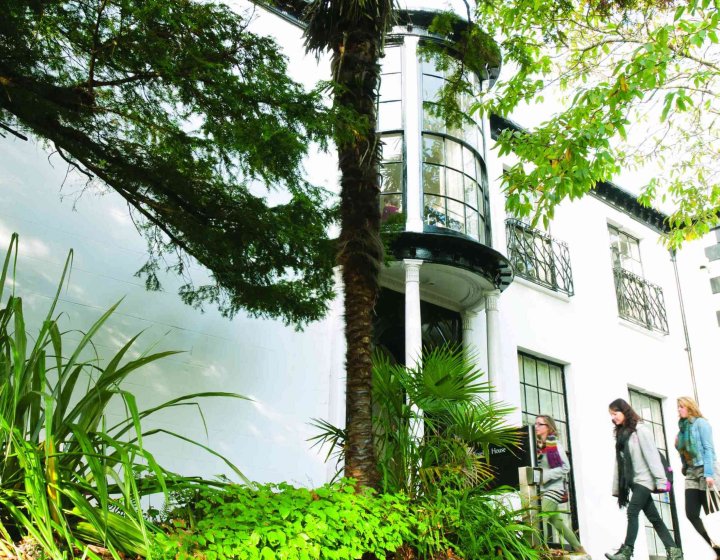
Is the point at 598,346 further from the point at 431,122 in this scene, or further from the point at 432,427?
the point at 432,427

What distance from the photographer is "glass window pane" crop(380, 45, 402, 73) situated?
9875 millimetres

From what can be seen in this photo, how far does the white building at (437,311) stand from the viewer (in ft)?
22.6

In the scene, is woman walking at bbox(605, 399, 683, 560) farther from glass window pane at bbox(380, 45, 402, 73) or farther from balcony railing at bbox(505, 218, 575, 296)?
glass window pane at bbox(380, 45, 402, 73)

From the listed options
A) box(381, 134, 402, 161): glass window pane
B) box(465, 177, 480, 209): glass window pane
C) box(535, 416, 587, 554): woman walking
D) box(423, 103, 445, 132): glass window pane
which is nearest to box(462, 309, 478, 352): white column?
box(465, 177, 480, 209): glass window pane

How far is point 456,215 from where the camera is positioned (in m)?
9.16

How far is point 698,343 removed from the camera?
49.0ft

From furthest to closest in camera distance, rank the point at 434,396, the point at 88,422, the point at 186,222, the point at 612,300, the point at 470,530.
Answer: the point at 612,300 < the point at 186,222 < the point at 434,396 < the point at 470,530 < the point at 88,422

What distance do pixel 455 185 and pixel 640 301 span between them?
681cm

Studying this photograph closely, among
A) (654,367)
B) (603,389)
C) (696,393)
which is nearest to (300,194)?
(603,389)

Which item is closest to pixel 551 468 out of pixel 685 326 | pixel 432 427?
pixel 432 427

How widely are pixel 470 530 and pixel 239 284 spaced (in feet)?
10.1

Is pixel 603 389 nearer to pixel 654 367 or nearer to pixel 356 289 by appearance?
pixel 654 367

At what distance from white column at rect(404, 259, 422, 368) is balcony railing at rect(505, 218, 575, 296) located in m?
3.40

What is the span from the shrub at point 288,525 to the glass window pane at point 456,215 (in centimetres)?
538
